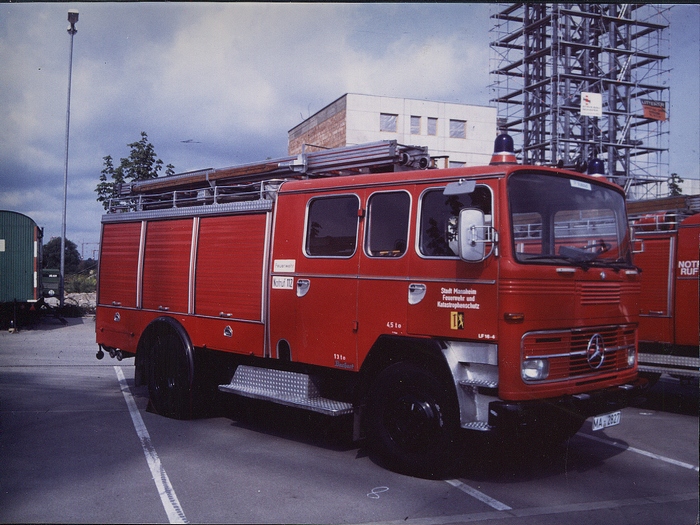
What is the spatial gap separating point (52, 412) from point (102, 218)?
10.2 ft

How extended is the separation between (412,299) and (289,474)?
1949 mm

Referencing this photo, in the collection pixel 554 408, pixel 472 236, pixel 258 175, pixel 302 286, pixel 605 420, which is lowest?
pixel 605 420

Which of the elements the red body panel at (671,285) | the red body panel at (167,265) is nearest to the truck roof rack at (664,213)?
the red body panel at (671,285)

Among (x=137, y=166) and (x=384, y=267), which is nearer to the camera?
(x=384, y=267)

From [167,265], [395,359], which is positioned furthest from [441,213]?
[167,265]

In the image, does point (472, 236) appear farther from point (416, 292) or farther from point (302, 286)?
point (302, 286)

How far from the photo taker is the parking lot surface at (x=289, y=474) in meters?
4.76

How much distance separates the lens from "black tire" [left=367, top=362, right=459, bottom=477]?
5.30m

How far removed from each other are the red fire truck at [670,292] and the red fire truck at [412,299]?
3.04 metres

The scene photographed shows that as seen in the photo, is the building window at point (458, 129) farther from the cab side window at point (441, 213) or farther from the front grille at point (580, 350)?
the cab side window at point (441, 213)

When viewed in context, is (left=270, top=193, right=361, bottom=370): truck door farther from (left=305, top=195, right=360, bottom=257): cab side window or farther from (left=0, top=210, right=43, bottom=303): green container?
(left=0, top=210, right=43, bottom=303): green container

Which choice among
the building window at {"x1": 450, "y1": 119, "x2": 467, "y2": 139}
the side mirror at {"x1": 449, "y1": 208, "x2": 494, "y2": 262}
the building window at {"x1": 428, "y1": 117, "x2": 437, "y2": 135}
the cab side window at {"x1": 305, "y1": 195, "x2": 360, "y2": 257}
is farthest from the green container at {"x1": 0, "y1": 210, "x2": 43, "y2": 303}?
the building window at {"x1": 450, "y1": 119, "x2": 467, "y2": 139}

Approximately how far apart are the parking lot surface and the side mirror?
5.47 ft

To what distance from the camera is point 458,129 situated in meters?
44.9
